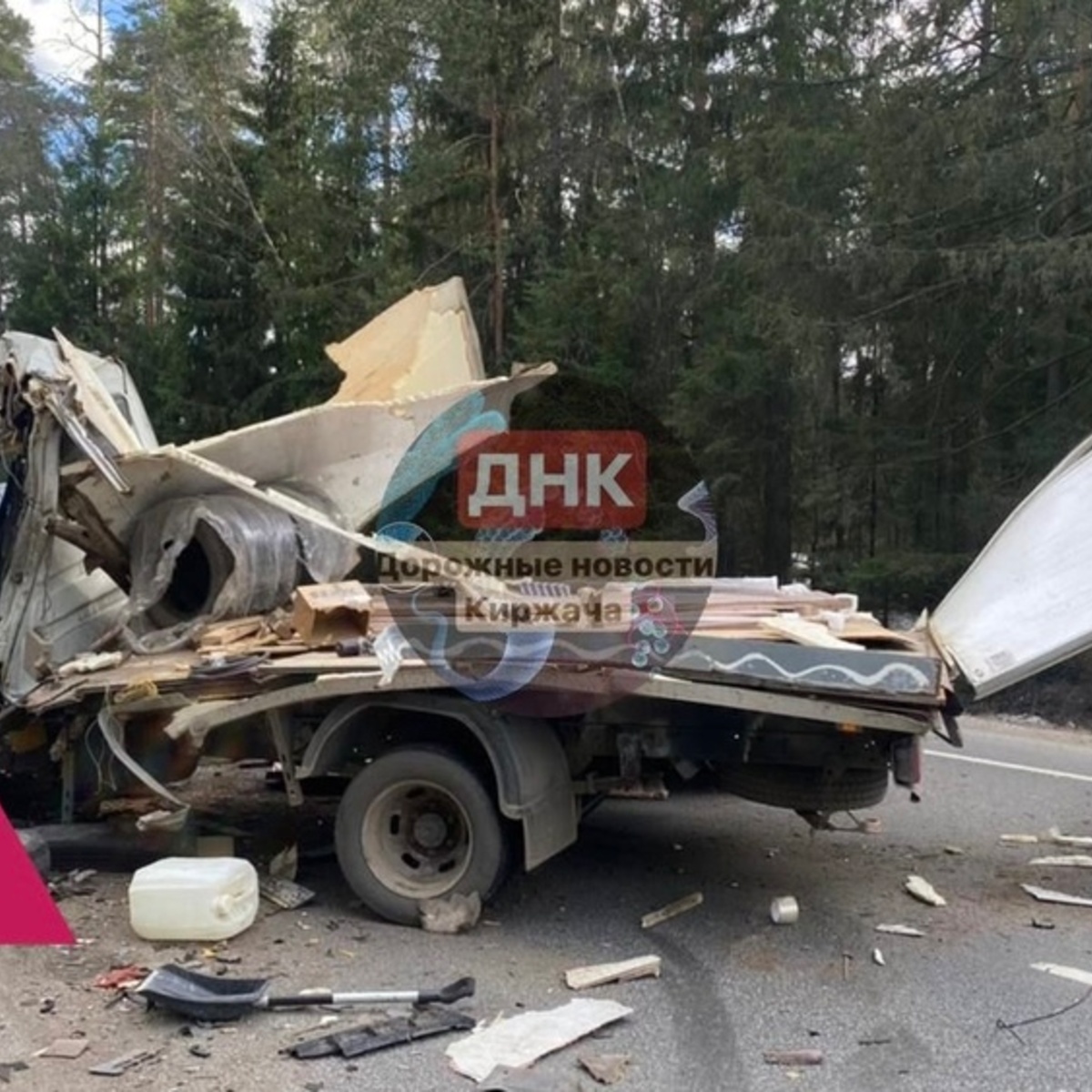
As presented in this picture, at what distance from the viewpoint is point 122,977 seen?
428cm

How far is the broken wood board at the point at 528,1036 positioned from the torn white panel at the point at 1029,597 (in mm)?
2054

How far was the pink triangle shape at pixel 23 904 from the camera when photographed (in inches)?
185

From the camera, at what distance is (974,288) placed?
13656 millimetres

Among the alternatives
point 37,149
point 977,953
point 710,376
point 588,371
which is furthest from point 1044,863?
point 37,149

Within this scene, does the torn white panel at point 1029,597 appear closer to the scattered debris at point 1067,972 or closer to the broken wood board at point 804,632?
the broken wood board at point 804,632

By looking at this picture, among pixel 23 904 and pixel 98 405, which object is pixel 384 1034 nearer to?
pixel 23 904

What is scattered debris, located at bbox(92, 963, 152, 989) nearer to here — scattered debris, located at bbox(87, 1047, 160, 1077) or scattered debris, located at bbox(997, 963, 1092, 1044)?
scattered debris, located at bbox(87, 1047, 160, 1077)

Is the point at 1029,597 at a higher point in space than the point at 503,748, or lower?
higher

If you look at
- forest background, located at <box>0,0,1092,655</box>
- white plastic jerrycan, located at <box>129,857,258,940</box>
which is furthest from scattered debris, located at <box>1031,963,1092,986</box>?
forest background, located at <box>0,0,1092,655</box>

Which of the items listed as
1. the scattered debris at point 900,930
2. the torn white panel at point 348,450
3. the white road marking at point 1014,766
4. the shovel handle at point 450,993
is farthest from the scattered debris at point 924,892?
the torn white panel at point 348,450

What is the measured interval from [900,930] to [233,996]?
2768mm

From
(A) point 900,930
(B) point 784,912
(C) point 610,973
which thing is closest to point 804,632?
(B) point 784,912

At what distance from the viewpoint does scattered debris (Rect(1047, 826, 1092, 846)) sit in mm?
6223

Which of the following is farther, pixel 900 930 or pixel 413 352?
pixel 413 352
